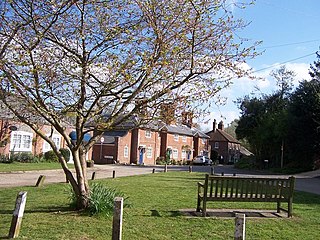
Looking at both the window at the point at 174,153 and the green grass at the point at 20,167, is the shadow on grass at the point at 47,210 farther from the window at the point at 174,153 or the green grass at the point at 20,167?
the window at the point at 174,153

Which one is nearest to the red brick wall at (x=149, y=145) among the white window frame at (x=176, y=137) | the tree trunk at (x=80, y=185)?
the white window frame at (x=176, y=137)

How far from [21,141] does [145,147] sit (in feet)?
68.4

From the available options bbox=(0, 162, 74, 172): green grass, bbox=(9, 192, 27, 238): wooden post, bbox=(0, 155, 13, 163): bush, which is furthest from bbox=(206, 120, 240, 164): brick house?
bbox=(9, 192, 27, 238): wooden post

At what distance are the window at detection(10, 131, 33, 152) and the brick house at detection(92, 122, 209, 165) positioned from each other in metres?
7.99

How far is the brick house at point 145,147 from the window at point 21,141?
7.99m

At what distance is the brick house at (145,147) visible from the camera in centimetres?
4862

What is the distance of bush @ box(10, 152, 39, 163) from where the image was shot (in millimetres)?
33266

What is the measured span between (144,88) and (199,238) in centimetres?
335

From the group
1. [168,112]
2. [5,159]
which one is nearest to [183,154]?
[5,159]

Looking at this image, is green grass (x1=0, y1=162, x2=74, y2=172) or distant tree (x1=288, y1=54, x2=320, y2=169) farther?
distant tree (x1=288, y1=54, x2=320, y2=169)

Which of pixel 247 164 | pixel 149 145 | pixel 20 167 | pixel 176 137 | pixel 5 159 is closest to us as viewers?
pixel 20 167

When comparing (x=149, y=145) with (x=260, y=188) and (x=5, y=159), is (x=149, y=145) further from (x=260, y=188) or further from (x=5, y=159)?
(x=260, y=188)

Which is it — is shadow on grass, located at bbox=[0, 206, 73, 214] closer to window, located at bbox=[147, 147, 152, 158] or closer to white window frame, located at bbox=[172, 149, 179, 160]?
window, located at bbox=[147, 147, 152, 158]

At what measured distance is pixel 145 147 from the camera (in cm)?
5331
